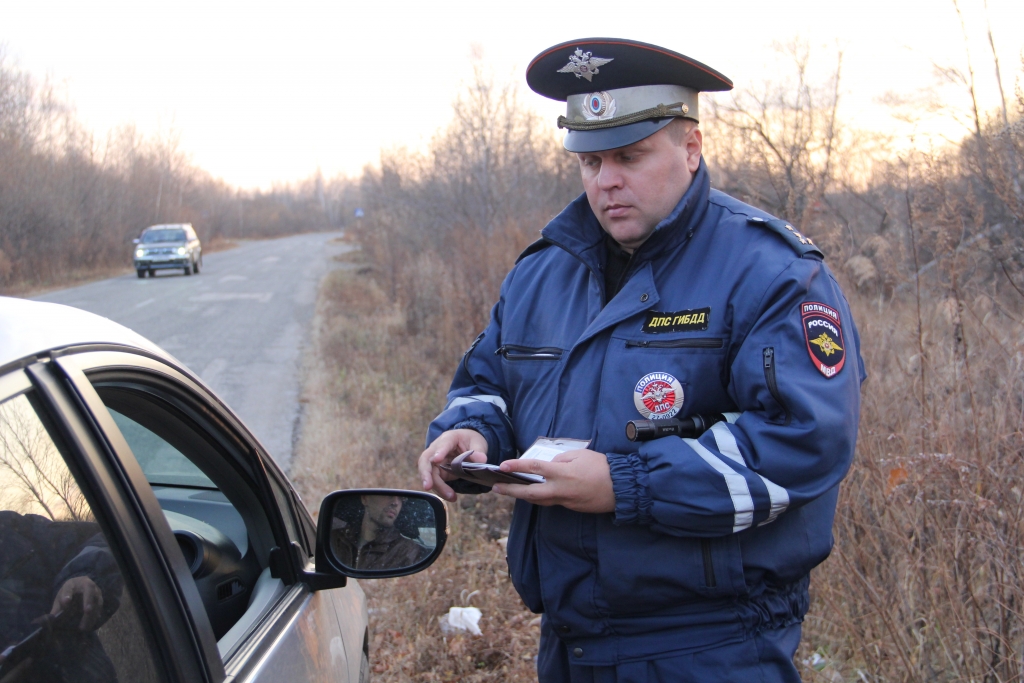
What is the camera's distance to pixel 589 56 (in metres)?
1.97

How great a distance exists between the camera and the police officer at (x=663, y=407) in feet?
5.13

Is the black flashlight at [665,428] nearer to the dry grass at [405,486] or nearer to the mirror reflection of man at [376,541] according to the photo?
the mirror reflection of man at [376,541]

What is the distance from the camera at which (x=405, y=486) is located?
5.63 m

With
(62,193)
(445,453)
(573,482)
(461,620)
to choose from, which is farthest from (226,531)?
(62,193)

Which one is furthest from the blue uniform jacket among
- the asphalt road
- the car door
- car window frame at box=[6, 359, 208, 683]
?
the asphalt road

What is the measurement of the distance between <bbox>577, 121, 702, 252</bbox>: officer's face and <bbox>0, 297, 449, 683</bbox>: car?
2.60 feet

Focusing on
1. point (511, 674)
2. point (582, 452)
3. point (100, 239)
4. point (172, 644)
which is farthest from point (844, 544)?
point (100, 239)

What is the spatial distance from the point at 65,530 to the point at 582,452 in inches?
36.8

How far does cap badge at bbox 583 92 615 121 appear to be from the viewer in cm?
190

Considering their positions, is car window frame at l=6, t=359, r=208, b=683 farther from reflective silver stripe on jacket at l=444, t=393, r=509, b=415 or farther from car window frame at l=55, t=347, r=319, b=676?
reflective silver stripe on jacket at l=444, t=393, r=509, b=415

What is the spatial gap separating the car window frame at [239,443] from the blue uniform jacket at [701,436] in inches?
22.2

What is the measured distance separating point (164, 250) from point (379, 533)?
23627 millimetres

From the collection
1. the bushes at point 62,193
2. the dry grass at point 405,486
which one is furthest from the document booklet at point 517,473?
the bushes at point 62,193

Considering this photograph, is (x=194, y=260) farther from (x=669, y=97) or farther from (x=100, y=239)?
(x=669, y=97)
